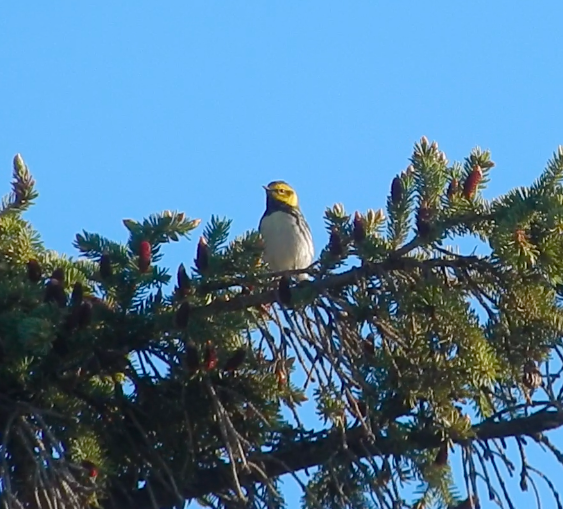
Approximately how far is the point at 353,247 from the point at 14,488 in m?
0.95

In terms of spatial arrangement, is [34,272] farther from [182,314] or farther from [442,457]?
[442,457]

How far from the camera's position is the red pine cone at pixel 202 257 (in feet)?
10.9

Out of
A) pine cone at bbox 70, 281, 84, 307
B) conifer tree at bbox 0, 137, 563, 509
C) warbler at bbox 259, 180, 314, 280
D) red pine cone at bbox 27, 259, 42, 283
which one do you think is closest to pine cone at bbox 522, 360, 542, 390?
conifer tree at bbox 0, 137, 563, 509

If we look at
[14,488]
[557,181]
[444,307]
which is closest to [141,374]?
[14,488]

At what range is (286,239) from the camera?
211 inches

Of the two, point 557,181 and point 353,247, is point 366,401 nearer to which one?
point 353,247

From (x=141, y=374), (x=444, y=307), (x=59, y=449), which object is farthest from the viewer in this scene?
(x=141, y=374)

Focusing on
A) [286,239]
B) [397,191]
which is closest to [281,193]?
[286,239]

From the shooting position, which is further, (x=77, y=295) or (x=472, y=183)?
(x=472, y=183)

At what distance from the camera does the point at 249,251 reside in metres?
3.35

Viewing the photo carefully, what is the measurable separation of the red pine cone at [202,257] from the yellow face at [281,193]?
266 cm

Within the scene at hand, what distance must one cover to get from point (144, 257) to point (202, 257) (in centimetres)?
14

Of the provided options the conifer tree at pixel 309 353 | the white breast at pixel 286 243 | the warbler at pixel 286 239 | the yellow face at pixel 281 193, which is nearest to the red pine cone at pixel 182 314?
the conifer tree at pixel 309 353

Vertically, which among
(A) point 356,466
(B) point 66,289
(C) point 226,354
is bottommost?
(A) point 356,466
